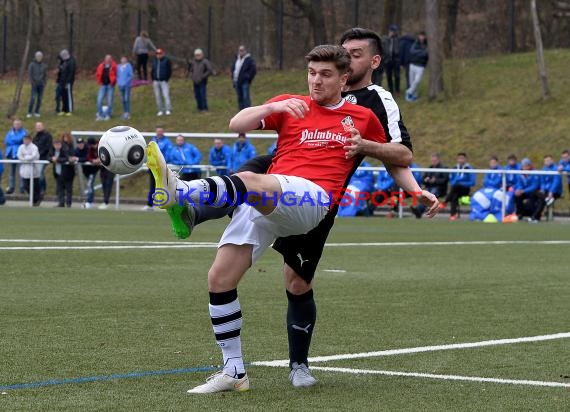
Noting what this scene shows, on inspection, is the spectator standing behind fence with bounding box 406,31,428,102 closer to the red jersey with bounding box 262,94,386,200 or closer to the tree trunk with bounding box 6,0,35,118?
the tree trunk with bounding box 6,0,35,118

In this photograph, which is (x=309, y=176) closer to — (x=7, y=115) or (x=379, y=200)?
(x=379, y=200)

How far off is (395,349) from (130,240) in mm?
9974

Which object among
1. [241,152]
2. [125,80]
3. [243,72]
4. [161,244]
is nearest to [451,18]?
[243,72]

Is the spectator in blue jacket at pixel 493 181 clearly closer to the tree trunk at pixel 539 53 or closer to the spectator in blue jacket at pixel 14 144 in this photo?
the tree trunk at pixel 539 53

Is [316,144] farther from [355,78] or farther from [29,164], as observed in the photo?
[29,164]

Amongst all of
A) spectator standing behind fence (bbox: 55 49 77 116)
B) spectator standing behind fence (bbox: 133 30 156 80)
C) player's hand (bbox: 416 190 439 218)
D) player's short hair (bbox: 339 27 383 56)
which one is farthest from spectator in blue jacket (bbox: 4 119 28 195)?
player's hand (bbox: 416 190 439 218)

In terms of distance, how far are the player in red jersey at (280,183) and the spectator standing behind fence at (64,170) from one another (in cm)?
2433

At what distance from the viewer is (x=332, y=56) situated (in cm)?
668

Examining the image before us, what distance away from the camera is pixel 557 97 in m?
37.2

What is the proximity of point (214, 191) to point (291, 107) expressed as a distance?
742mm

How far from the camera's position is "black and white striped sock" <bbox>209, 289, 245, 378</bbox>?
21.6 feet

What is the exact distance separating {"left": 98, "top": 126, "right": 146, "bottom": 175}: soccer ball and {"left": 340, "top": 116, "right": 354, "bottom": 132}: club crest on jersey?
113 centimetres

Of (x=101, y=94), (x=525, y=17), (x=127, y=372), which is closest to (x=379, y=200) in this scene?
(x=101, y=94)

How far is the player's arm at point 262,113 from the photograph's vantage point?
21.8 feet
